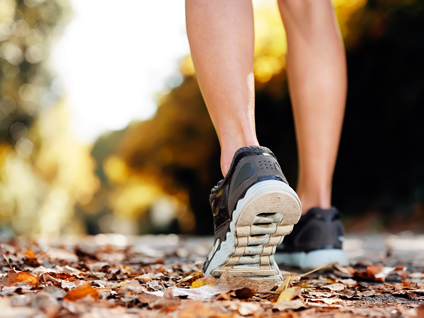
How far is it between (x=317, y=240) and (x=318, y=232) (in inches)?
1.0

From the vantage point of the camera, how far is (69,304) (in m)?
0.68

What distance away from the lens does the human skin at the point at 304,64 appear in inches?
44.4

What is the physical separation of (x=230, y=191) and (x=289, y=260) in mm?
602

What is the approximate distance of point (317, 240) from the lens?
1409 mm

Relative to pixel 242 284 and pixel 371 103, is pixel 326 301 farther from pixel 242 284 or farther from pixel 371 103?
pixel 371 103

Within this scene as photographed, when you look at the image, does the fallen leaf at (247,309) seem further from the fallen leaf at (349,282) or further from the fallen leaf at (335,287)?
the fallen leaf at (349,282)

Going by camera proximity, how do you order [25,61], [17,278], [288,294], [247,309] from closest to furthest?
[247,309]
[288,294]
[17,278]
[25,61]

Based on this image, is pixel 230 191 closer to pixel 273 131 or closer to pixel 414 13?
pixel 414 13

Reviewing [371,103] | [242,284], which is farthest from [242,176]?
[371,103]

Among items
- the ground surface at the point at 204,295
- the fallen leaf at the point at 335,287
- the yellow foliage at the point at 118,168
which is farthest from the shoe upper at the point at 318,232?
the yellow foliage at the point at 118,168

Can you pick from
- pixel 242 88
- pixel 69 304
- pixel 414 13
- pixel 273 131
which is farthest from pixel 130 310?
pixel 273 131

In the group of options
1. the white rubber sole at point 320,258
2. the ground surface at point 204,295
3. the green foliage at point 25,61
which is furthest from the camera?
the green foliage at point 25,61

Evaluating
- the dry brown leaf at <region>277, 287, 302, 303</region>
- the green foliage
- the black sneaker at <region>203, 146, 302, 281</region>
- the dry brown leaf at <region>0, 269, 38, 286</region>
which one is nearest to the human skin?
the black sneaker at <region>203, 146, 302, 281</region>

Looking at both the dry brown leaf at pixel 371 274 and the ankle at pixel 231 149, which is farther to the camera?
the dry brown leaf at pixel 371 274
